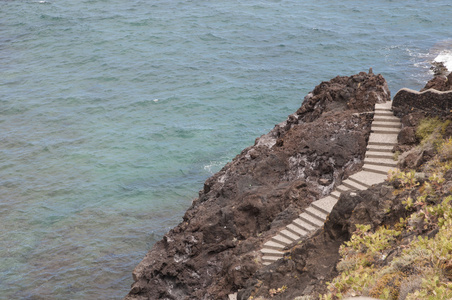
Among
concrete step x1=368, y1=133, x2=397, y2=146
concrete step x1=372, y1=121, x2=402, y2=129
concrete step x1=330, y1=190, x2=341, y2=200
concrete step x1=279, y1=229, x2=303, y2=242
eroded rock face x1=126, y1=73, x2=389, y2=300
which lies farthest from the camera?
concrete step x1=372, y1=121, x2=402, y2=129

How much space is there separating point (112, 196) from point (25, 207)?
6986mm

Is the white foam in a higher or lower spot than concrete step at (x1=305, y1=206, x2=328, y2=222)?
higher

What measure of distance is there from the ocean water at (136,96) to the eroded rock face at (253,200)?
8229mm

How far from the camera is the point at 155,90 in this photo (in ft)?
205

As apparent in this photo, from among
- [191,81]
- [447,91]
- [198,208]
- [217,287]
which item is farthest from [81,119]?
[447,91]

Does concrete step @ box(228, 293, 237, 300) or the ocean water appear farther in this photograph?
the ocean water

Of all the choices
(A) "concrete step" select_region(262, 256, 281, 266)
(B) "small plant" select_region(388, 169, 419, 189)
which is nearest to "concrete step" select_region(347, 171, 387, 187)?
(B) "small plant" select_region(388, 169, 419, 189)

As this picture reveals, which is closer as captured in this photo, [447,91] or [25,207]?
[447,91]

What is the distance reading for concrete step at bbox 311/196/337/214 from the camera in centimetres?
2267

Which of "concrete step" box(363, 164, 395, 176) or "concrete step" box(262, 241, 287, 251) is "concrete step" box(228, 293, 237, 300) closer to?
"concrete step" box(262, 241, 287, 251)

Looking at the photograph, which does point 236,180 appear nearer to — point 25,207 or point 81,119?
A: point 25,207

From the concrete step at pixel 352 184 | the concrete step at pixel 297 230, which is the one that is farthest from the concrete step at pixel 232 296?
the concrete step at pixel 352 184

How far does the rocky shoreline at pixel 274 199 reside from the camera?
1914 cm

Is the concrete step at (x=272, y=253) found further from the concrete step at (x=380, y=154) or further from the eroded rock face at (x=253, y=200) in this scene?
the concrete step at (x=380, y=154)
